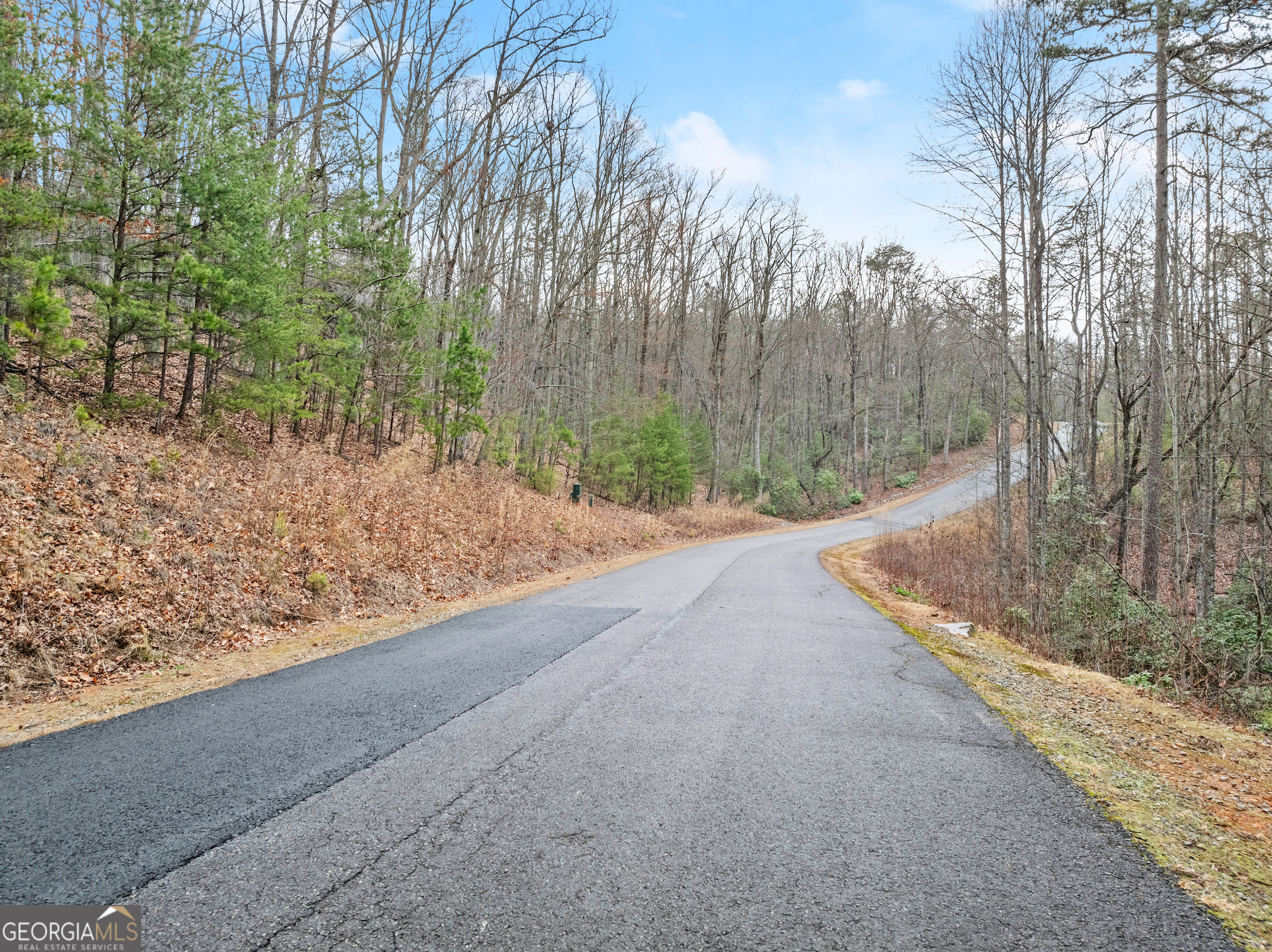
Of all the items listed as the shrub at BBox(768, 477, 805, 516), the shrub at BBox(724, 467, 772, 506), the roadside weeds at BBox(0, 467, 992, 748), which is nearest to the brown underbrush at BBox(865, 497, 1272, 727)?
the roadside weeds at BBox(0, 467, 992, 748)

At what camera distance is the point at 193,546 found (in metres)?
7.45

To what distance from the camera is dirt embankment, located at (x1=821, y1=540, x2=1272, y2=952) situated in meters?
2.61

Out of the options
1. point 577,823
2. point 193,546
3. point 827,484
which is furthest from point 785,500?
point 577,823

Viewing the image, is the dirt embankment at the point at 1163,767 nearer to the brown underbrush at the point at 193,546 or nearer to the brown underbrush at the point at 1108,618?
the brown underbrush at the point at 1108,618

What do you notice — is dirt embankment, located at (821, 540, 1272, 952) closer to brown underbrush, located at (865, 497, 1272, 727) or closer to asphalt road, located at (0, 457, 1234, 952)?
asphalt road, located at (0, 457, 1234, 952)

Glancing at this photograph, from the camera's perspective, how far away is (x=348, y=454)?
15312mm

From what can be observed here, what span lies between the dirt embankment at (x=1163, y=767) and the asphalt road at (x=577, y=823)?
0.18 meters

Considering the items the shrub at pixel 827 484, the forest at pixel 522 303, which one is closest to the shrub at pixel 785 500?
the shrub at pixel 827 484

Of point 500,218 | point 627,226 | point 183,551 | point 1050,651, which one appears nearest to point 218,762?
point 183,551

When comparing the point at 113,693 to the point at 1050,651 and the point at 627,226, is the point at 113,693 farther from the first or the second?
the point at 627,226

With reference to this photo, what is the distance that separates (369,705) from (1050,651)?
30.5 feet

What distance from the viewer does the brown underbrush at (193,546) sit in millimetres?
5547

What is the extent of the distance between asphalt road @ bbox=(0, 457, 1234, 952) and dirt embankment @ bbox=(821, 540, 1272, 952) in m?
0.18

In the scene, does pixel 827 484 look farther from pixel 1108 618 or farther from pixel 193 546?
pixel 193 546
